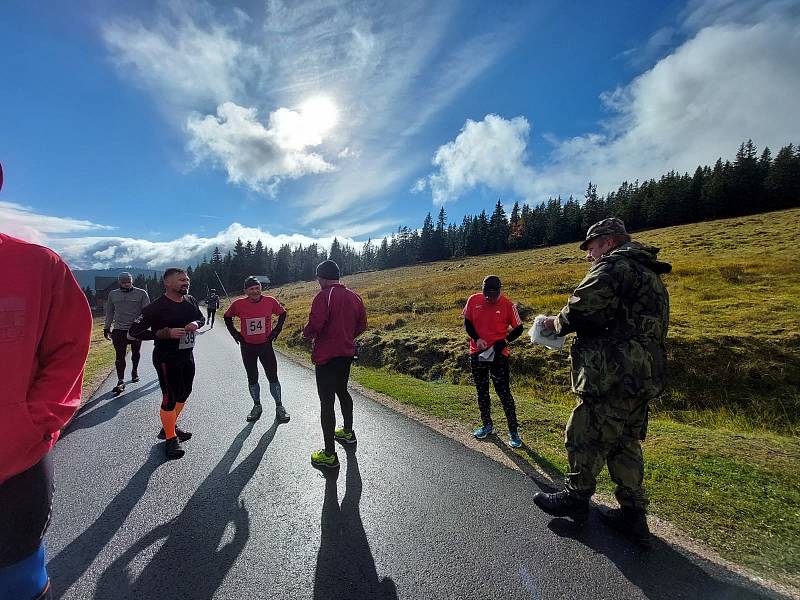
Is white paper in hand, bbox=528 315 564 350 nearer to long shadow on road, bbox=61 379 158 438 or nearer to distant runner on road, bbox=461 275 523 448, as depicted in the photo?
distant runner on road, bbox=461 275 523 448

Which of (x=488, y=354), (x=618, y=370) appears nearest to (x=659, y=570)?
(x=618, y=370)

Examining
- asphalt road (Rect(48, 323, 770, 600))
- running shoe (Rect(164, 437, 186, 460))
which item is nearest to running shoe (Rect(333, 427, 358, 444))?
asphalt road (Rect(48, 323, 770, 600))

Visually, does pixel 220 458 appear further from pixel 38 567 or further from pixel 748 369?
pixel 748 369

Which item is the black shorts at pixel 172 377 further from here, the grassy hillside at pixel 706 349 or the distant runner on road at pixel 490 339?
the grassy hillside at pixel 706 349

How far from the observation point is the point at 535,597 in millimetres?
2316

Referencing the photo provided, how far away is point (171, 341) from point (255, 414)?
1.90 m

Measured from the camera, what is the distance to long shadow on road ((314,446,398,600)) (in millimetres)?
2377

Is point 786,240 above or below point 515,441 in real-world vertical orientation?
above

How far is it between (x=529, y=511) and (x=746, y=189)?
78712 millimetres

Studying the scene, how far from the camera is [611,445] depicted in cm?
293

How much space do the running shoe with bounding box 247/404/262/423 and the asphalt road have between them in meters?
0.73

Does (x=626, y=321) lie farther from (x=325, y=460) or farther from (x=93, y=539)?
(x=93, y=539)

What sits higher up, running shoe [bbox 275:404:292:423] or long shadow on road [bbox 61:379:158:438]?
long shadow on road [bbox 61:379:158:438]

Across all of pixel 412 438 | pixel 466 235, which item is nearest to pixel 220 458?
pixel 412 438
